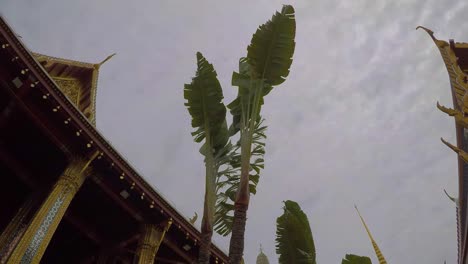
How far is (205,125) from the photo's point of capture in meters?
6.03

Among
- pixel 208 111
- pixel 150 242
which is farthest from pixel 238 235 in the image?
pixel 150 242

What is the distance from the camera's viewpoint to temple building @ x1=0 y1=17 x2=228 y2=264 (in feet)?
23.0

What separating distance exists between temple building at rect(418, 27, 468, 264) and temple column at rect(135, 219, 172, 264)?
280 inches

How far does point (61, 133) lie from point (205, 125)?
3.81 metres

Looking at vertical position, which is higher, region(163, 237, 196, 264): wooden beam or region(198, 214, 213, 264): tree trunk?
region(163, 237, 196, 264): wooden beam

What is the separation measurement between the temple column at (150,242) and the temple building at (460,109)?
280 inches

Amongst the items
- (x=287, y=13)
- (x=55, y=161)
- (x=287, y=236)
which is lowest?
(x=287, y=236)

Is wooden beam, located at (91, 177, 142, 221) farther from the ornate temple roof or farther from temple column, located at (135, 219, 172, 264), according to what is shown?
the ornate temple roof

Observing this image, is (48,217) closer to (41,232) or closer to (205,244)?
(41,232)

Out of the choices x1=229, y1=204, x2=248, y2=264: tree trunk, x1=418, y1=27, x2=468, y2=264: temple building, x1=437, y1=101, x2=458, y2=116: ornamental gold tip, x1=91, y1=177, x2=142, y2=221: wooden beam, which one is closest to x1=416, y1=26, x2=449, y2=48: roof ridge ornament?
x1=418, y1=27, x2=468, y2=264: temple building

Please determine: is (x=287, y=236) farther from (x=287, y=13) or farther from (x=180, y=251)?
(x=180, y=251)

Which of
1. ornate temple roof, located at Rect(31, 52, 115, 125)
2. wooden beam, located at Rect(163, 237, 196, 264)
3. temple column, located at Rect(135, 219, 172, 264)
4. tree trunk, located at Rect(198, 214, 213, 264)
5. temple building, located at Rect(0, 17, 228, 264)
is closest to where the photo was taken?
tree trunk, located at Rect(198, 214, 213, 264)

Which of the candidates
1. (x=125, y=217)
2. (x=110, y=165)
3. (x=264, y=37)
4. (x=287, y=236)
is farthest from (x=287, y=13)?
(x=125, y=217)

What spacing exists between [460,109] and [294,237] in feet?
12.1
